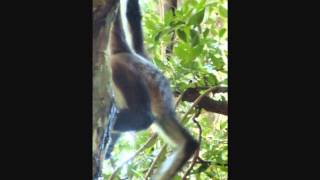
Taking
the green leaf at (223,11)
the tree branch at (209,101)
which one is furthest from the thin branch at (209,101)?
the green leaf at (223,11)

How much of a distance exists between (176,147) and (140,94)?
20 centimetres

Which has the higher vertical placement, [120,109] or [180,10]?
[180,10]

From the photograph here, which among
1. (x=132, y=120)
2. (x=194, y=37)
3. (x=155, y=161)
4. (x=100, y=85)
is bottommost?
(x=155, y=161)

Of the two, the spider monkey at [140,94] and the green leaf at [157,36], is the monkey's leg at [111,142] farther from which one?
the green leaf at [157,36]

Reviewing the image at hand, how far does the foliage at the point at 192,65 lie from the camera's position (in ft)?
4.86

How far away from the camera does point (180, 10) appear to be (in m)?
1.53

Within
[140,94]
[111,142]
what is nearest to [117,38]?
[140,94]

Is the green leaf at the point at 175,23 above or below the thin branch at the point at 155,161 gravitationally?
above

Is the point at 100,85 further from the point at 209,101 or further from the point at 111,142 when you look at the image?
the point at 209,101

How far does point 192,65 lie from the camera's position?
5.04 ft

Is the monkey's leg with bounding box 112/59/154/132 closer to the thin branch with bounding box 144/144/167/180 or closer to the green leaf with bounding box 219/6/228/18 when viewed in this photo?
the thin branch with bounding box 144/144/167/180
